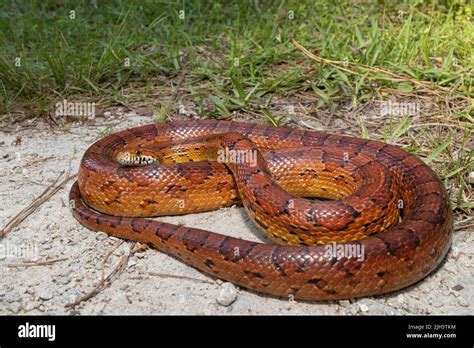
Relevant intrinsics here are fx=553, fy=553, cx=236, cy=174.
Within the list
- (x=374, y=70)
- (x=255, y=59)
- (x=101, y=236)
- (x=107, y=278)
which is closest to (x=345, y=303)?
(x=107, y=278)

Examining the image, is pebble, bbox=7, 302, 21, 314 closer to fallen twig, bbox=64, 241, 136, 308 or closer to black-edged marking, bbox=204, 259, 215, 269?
fallen twig, bbox=64, 241, 136, 308

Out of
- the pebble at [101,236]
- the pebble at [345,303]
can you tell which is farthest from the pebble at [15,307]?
the pebble at [345,303]

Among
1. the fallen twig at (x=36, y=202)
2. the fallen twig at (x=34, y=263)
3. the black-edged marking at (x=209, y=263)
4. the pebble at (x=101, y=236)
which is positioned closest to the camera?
the black-edged marking at (x=209, y=263)

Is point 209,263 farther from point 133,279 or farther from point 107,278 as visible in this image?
point 107,278

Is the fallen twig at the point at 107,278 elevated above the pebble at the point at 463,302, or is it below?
below

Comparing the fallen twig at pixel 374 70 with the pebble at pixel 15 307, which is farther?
the fallen twig at pixel 374 70

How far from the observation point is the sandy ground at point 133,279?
205 inches

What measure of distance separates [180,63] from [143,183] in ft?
12.1

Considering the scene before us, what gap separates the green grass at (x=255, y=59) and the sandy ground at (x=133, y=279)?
205 centimetres

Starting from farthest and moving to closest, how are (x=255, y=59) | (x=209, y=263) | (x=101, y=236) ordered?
(x=255, y=59), (x=101, y=236), (x=209, y=263)

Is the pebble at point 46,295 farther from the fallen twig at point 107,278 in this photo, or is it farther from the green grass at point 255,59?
the green grass at point 255,59

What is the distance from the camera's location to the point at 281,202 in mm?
5723

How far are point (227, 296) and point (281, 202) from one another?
114 cm
